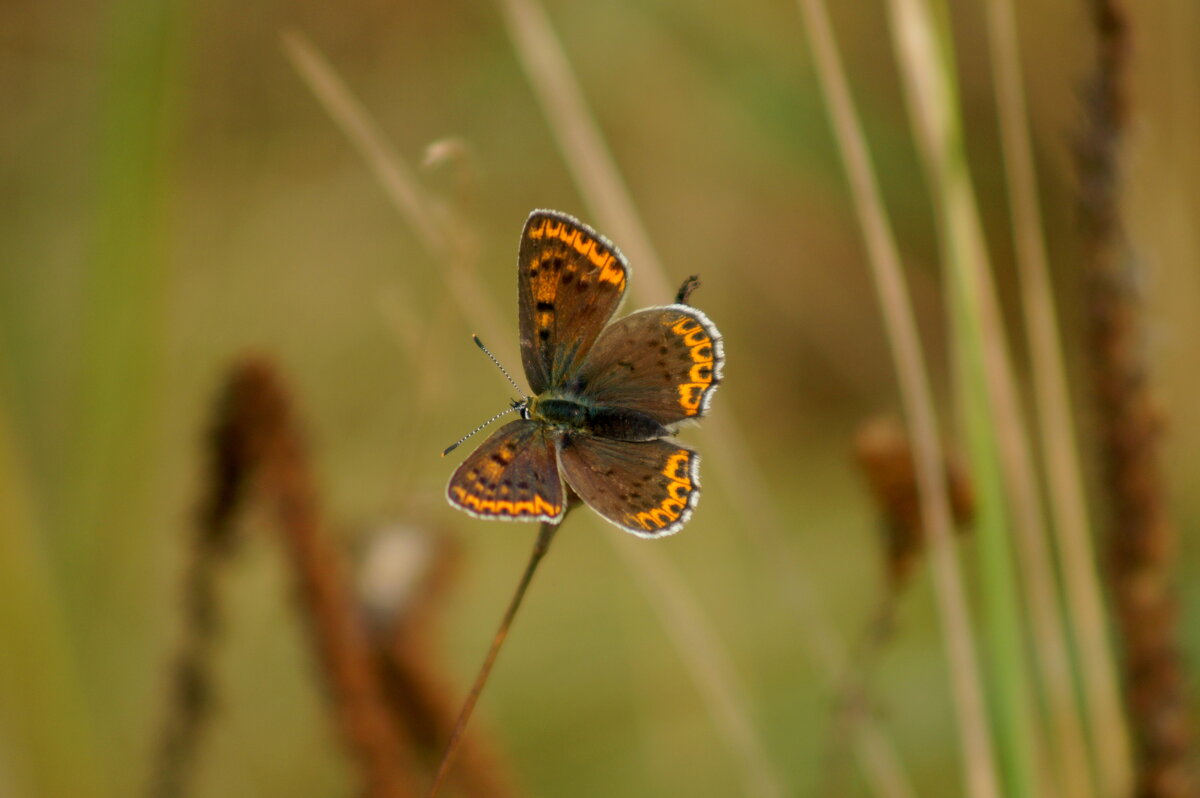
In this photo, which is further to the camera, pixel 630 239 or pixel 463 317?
pixel 463 317

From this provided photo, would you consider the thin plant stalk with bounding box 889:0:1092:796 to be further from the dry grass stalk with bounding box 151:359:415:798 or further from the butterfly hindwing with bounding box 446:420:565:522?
the dry grass stalk with bounding box 151:359:415:798

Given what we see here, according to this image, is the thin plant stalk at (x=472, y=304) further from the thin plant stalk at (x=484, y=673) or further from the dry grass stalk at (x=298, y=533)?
the thin plant stalk at (x=484, y=673)

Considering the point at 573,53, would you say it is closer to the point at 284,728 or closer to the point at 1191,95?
the point at 1191,95

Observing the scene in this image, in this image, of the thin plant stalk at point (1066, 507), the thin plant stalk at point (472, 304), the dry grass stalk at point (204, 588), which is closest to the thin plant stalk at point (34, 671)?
the dry grass stalk at point (204, 588)

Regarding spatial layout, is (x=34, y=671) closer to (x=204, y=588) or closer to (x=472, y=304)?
(x=204, y=588)

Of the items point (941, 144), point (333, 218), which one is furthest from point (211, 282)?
point (941, 144)

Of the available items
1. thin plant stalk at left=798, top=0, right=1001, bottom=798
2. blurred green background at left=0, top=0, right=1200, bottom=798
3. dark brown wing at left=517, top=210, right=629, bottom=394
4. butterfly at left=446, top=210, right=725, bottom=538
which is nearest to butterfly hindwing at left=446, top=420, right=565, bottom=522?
butterfly at left=446, top=210, right=725, bottom=538

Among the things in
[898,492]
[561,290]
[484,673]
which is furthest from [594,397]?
[484,673]
